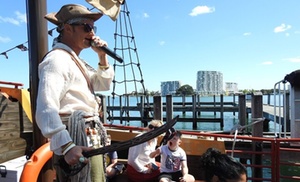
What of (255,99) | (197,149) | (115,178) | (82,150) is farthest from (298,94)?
(82,150)

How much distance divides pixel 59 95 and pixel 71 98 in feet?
0.45

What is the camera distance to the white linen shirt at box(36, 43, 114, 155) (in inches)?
48.8

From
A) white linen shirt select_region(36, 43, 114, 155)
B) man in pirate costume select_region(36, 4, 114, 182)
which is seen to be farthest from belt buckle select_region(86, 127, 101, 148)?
white linen shirt select_region(36, 43, 114, 155)

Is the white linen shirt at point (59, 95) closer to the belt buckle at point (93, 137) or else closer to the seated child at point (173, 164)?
the belt buckle at point (93, 137)

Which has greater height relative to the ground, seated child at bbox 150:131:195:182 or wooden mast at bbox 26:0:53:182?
wooden mast at bbox 26:0:53:182

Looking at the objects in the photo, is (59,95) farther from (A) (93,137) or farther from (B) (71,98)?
(A) (93,137)

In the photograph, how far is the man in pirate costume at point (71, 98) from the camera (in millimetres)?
1242

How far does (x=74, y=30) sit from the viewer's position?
154 centimetres

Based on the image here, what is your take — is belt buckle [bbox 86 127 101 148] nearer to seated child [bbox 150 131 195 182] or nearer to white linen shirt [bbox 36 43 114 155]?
white linen shirt [bbox 36 43 114 155]

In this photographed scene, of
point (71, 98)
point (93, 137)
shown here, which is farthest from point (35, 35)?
point (93, 137)

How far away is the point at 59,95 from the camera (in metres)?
1.34

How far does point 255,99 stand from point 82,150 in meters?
5.78

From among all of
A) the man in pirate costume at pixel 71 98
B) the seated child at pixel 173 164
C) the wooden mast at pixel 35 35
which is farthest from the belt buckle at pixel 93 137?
the seated child at pixel 173 164

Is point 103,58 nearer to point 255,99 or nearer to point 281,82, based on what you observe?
point 281,82
